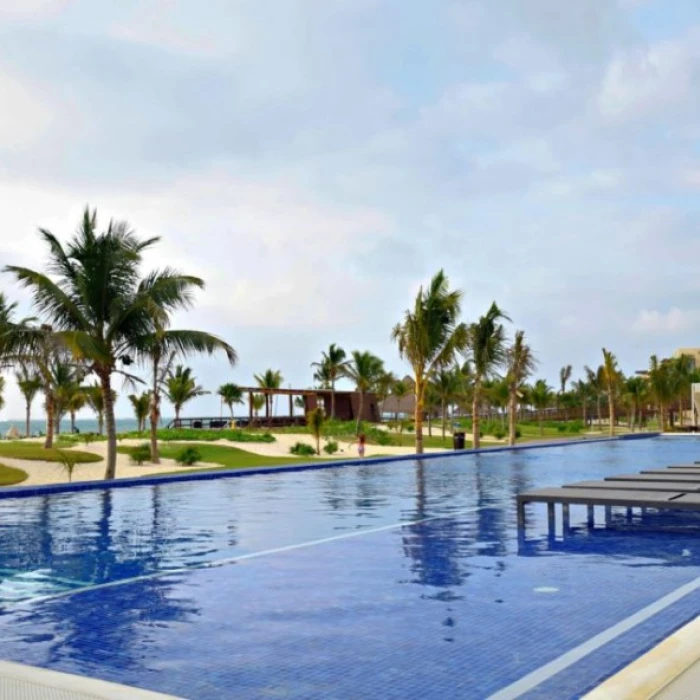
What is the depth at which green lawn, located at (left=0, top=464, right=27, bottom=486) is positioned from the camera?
2084 centimetres

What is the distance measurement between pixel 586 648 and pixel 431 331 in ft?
70.2

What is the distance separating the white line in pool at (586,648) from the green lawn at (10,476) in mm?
17772

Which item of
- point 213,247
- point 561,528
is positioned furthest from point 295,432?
point 561,528

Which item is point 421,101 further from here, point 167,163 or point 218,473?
point 218,473

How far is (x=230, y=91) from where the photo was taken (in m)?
18.1

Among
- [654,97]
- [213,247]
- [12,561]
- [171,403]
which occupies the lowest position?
[12,561]

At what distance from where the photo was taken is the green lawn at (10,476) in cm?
2084

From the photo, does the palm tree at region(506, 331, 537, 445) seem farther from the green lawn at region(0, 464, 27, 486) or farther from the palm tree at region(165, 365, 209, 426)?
the green lawn at region(0, 464, 27, 486)

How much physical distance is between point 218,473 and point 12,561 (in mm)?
10507

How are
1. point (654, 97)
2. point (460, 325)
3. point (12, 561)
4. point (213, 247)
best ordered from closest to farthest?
1. point (12, 561)
2. point (654, 97)
3. point (213, 247)
4. point (460, 325)

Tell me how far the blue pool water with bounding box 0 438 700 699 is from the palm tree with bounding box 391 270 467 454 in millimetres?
13449

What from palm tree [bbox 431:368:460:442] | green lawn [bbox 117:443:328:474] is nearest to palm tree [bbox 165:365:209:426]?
green lawn [bbox 117:443:328:474]

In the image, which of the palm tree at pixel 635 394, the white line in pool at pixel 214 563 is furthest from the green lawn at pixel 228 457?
the palm tree at pixel 635 394

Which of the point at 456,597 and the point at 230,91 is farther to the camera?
the point at 230,91
